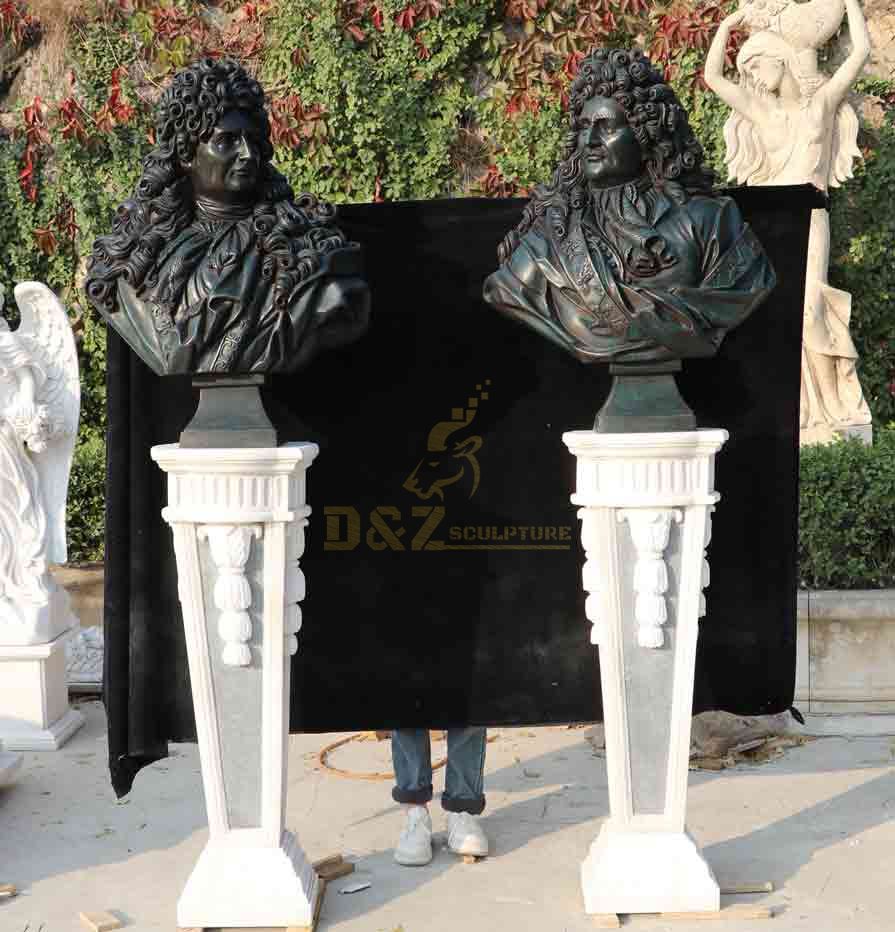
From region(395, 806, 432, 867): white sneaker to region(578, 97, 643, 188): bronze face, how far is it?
169cm

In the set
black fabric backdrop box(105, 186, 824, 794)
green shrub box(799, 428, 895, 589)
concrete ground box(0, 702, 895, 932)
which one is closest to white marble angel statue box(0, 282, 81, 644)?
concrete ground box(0, 702, 895, 932)

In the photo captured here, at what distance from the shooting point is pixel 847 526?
198 inches

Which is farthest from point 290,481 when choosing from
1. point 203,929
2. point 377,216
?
point 203,929

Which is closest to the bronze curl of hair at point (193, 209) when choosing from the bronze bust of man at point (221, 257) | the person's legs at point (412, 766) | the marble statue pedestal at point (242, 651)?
the bronze bust of man at point (221, 257)

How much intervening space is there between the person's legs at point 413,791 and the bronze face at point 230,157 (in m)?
1.51

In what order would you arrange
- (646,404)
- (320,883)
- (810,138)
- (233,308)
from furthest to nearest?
1. (810,138)
2. (320,883)
3. (646,404)
4. (233,308)

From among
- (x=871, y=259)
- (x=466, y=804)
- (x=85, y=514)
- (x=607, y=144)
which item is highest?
(x=871, y=259)

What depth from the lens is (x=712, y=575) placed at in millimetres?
3543

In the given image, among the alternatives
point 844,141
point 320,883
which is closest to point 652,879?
point 320,883

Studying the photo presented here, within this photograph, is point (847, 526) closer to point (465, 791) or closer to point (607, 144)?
point (465, 791)

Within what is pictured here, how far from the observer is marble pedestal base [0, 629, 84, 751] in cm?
444

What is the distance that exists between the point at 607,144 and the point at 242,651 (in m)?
1.42

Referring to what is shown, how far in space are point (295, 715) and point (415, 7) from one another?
16.6 ft

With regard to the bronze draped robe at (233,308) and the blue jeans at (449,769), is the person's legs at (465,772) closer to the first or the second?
the blue jeans at (449,769)
